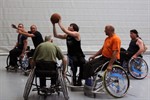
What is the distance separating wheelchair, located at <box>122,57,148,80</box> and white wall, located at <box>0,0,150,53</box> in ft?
13.1

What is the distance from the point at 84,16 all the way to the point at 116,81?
559 cm

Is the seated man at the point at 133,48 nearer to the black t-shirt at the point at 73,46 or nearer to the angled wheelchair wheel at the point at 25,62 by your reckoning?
the black t-shirt at the point at 73,46

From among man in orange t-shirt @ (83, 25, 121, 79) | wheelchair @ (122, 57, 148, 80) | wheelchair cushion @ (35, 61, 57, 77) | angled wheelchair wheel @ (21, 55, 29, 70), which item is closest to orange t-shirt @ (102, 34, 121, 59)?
man in orange t-shirt @ (83, 25, 121, 79)

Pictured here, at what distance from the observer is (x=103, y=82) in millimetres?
4152

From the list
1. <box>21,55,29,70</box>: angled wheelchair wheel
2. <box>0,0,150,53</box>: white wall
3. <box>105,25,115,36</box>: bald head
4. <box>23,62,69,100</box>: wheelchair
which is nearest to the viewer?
<box>23,62,69,100</box>: wheelchair

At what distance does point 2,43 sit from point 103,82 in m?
5.89

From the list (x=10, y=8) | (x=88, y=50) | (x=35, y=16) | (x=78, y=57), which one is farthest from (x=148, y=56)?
(x=78, y=57)

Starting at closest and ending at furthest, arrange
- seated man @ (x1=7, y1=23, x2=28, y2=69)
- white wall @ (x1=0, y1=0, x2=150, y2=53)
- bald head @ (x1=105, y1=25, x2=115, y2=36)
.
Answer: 1. bald head @ (x1=105, y1=25, x2=115, y2=36)
2. seated man @ (x1=7, y1=23, x2=28, y2=69)
3. white wall @ (x1=0, y1=0, x2=150, y2=53)

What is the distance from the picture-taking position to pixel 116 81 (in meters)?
4.27

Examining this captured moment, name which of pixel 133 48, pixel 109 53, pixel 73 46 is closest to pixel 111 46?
pixel 109 53

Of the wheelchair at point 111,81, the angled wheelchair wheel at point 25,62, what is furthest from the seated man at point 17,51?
the wheelchair at point 111,81

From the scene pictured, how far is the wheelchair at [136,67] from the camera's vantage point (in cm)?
572

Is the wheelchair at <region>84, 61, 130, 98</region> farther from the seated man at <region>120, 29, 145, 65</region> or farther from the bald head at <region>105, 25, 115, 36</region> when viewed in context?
the seated man at <region>120, 29, 145, 65</region>

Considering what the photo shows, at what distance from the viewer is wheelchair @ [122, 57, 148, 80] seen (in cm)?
572
